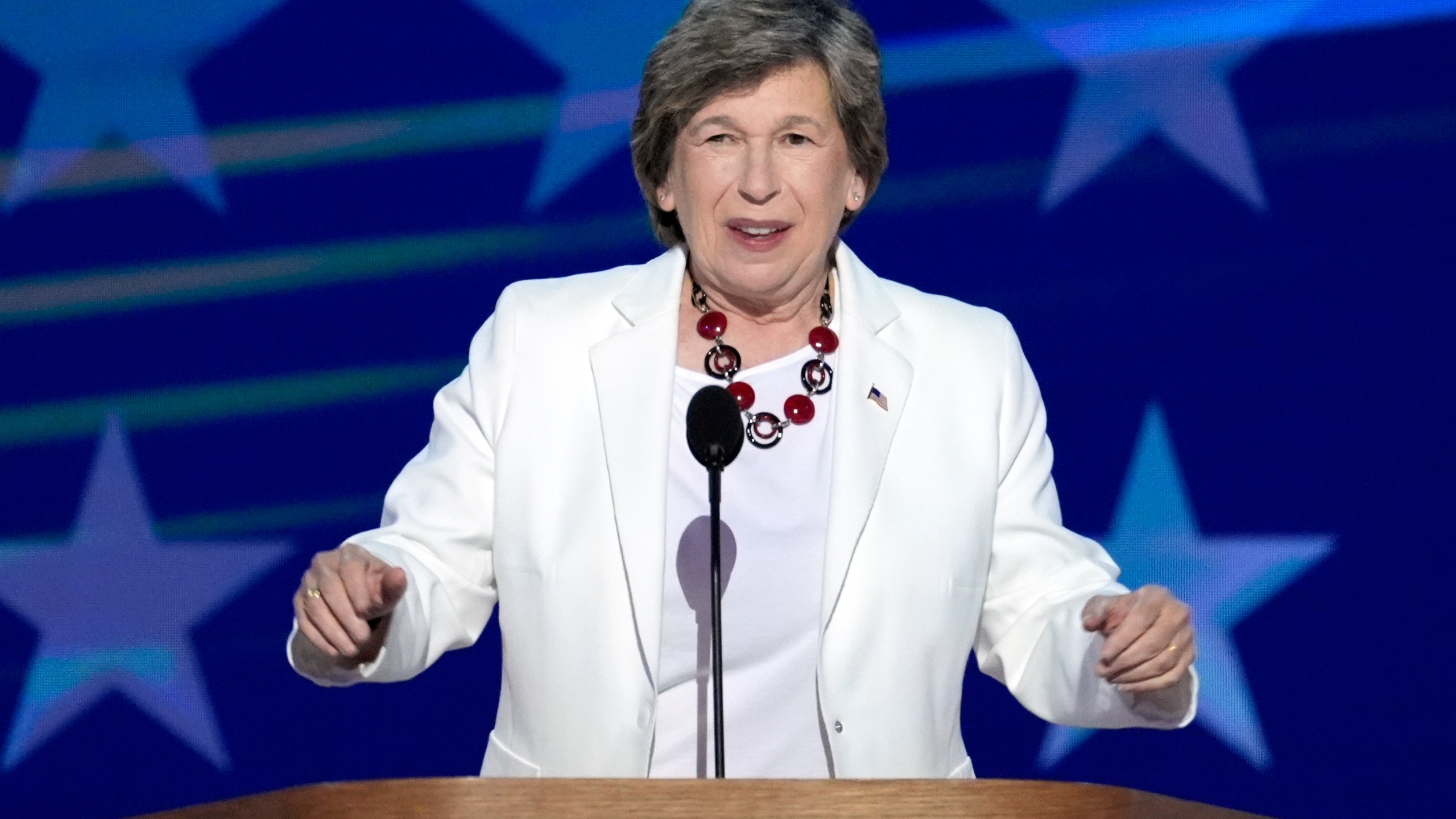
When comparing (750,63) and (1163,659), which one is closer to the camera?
(1163,659)

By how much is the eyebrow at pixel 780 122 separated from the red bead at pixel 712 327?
25 centimetres

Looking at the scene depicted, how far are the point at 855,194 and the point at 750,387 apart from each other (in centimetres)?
34

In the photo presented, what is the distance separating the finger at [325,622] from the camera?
153cm

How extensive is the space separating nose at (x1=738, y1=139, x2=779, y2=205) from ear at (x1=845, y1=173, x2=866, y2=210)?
0.20 metres

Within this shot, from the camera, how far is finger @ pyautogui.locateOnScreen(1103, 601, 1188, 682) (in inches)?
61.2

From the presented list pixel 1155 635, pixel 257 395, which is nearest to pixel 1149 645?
pixel 1155 635

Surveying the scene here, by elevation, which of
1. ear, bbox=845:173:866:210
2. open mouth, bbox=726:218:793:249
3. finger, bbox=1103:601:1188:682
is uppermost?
ear, bbox=845:173:866:210

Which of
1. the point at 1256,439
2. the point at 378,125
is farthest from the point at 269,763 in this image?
the point at 1256,439

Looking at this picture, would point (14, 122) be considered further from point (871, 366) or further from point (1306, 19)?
point (1306, 19)

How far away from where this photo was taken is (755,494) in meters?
2.00

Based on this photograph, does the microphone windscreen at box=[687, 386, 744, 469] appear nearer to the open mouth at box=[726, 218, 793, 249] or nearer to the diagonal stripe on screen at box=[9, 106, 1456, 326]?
the open mouth at box=[726, 218, 793, 249]

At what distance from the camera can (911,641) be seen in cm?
194

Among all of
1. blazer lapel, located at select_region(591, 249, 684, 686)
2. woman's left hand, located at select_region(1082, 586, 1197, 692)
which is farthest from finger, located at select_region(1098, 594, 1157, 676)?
blazer lapel, located at select_region(591, 249, 684, 686)

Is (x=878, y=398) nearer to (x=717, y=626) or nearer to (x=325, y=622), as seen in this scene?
(x=717, y=626)
